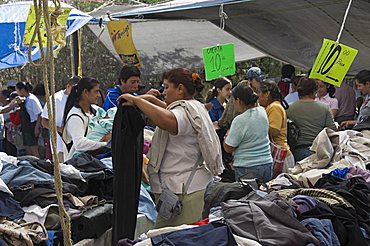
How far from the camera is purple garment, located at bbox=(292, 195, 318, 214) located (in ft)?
Answer: 8.72

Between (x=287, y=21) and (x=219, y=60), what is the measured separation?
2.05m

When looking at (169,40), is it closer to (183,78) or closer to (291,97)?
(291,97)

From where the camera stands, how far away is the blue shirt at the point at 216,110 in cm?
605

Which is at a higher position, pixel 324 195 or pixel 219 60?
pixel 219 60

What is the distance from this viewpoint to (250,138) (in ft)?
14.8

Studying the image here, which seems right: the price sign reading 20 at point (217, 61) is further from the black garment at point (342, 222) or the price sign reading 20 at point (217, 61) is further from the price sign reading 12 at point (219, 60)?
the black garment at point (342, 222)

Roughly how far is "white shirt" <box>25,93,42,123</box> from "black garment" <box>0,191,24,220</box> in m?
5.36

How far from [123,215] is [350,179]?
49.6 inches

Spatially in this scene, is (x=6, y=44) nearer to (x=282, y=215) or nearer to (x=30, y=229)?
(x=30, y=229)

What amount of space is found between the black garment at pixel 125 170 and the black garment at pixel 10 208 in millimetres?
515

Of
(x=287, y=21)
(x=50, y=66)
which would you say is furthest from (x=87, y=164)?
(x=287, y=21)

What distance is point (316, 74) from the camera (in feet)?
14.7

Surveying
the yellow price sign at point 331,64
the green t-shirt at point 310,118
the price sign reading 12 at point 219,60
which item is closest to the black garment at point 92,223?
Answer: the yellow price sign at point 331,64

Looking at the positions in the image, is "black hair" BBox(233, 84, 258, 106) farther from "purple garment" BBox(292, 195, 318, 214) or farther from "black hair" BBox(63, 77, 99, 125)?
"purple garment" BBox(292, 195, 318, 214)
